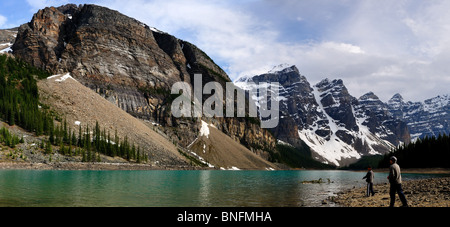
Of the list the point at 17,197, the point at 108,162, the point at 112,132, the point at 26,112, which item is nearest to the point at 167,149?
the point at 112,132

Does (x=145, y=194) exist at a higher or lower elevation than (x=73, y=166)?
higher

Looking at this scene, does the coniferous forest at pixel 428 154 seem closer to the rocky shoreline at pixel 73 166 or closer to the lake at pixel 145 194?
the lake at pixel 145 194

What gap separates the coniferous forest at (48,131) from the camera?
348ft

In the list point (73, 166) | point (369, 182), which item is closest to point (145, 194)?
point (369, 182)

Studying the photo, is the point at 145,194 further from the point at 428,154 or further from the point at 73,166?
the point at 428,154

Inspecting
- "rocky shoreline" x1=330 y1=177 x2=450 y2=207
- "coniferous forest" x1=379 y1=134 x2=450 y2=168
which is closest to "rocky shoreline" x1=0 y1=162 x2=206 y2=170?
"rocky shoreline" x1=330 y1=177 x2=450 y2=207

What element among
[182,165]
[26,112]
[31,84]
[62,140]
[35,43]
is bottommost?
[182,165]

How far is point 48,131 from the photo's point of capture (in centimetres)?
11269

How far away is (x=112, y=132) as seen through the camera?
445 ft

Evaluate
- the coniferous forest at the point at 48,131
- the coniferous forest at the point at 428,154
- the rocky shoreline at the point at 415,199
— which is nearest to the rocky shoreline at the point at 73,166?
the coniferous forest at the point at 48,131

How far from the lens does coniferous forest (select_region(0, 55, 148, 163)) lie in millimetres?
106075
